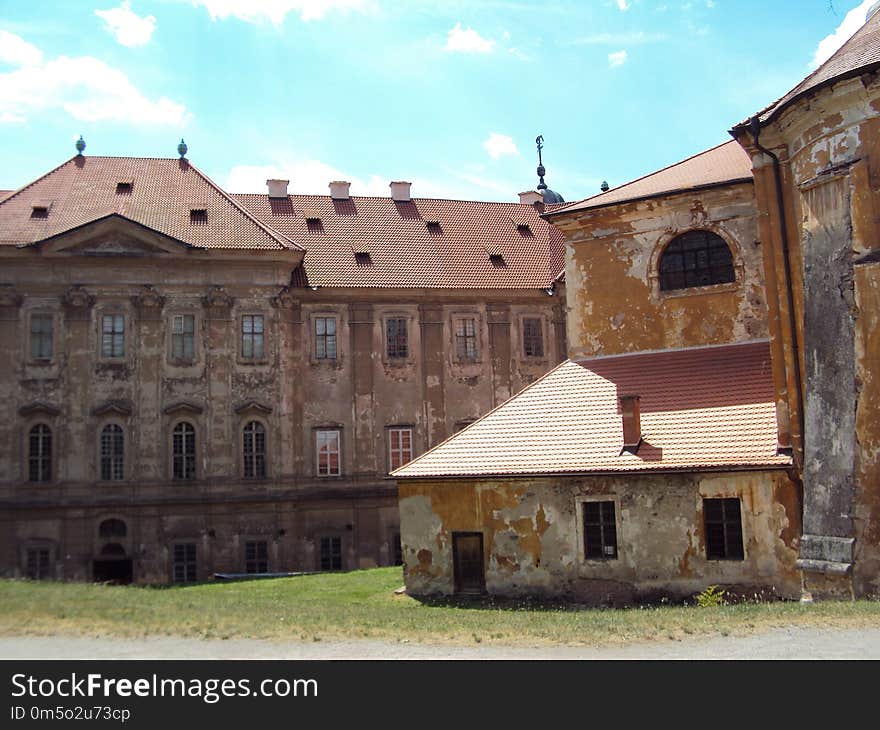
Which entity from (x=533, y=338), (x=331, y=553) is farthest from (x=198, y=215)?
(x=533, y=338)

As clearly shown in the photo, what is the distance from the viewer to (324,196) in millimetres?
36688

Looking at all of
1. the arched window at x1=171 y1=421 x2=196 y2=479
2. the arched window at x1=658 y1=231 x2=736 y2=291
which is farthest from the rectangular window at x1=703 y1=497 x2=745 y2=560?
the arched window at x1=171 y1=421 x2=196 y2=479

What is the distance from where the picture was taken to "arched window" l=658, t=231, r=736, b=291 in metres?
19.4

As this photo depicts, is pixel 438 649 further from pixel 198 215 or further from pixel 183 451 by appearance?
pixel 198 215

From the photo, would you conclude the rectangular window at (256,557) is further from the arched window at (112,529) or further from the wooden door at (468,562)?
the wooden door at (468,562)

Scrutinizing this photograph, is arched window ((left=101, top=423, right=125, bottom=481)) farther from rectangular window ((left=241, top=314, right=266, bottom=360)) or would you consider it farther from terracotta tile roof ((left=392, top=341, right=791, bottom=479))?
terracotta tile roof ((left=392, top=341, right=791, bottom=479))

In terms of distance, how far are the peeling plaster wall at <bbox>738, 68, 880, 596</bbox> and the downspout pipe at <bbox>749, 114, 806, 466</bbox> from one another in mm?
50

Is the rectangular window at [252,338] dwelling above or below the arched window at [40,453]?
above

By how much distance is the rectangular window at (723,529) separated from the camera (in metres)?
16.4

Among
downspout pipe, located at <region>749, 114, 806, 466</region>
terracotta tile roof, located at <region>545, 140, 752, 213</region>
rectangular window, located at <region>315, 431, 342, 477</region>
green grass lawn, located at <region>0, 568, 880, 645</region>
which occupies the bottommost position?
green grass lawn, located at <region>0, 568, 880, 645</region>

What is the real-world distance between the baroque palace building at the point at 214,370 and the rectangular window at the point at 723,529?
1649cm

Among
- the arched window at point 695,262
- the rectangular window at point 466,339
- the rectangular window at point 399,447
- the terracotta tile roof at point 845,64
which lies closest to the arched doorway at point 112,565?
the rectangular window at point 399,447
